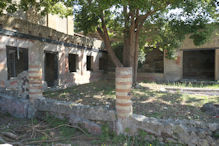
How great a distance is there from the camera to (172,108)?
4453 millimetres

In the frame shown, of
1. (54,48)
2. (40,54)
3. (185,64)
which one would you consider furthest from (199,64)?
(40,54)

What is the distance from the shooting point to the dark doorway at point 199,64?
47.6 feet

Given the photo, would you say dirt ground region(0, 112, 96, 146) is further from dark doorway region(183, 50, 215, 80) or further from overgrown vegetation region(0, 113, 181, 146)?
dark doorway region(183, 50, 215, 80)

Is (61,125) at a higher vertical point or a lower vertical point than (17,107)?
lower

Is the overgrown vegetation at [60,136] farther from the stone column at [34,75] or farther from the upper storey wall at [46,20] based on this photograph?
the upper storey wall at [46,20]

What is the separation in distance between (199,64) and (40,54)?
44.7 ft

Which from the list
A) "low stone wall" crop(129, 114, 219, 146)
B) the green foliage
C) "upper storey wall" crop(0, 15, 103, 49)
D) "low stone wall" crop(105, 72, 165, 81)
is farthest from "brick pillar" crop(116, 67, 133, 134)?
"low stone wall" crop(105, 72, 165, 81)

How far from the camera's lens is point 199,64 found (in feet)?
49.5

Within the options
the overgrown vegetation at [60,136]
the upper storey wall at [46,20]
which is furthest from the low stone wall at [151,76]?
the overgrown vegetation at [60,136]

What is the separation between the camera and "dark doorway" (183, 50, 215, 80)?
14516 mm

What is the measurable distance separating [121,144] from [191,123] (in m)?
1.44

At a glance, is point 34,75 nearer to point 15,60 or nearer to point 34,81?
point 34,81

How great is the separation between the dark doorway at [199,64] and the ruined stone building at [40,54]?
8116 millimetres

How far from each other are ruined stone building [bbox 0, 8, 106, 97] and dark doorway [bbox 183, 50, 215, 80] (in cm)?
812
